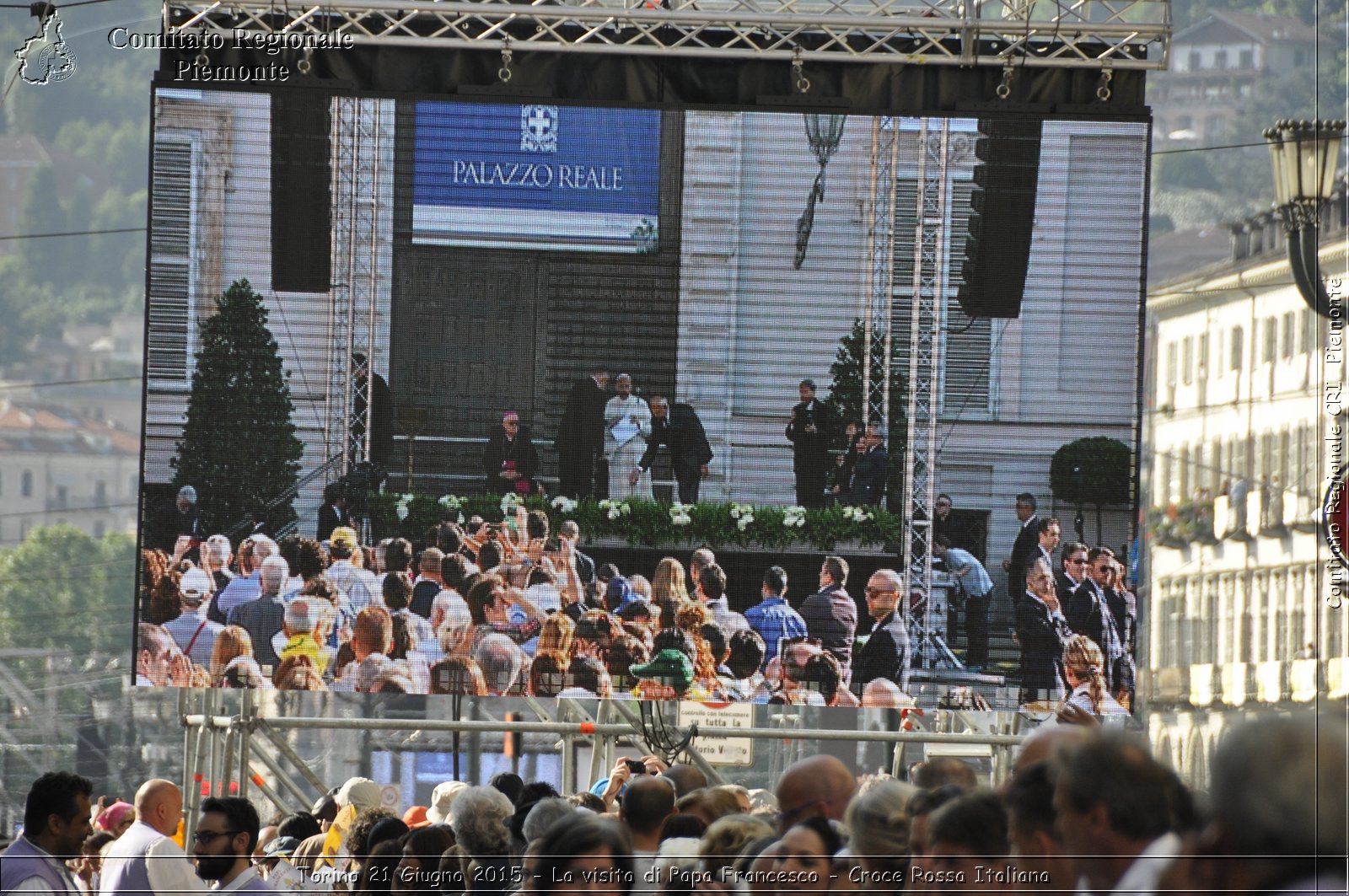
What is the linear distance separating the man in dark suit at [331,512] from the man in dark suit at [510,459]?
2.63 ft

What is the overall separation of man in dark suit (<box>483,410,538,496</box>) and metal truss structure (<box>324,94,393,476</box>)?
694 mm

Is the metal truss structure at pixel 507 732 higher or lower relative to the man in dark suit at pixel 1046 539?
lower

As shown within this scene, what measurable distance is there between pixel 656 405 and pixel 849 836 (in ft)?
18.2

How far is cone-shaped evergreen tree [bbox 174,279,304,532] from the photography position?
10.7m

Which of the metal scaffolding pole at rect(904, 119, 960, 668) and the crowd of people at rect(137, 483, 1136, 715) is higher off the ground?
the metal scaffolding pole at rect(904, 119, 960, 668)

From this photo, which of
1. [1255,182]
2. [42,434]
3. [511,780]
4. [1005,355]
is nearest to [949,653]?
[1005,355]

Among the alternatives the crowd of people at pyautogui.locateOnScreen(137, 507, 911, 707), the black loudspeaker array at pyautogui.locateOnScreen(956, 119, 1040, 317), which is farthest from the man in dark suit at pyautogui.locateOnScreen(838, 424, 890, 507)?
the black loudspeaker array at pyautogui.locateOnScreen(956, 119, 1040, 317)

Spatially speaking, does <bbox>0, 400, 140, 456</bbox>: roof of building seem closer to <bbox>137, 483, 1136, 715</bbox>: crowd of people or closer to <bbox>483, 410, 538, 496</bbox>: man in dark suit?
<bbox>137, 483, 1136, 715</bbox>: crowd of people

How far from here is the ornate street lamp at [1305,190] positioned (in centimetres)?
777

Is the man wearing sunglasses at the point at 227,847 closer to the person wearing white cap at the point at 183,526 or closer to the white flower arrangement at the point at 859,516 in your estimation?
the person wearing white cap at the point at 183,526

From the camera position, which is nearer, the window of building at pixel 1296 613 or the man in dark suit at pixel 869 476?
the man in dark suit at pixel 869 476

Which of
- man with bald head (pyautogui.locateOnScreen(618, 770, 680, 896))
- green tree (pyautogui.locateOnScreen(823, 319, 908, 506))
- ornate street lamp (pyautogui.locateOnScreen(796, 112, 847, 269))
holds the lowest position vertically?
man with bald head (pyautogui.locateOnScreen(618, 770, 680, 896))

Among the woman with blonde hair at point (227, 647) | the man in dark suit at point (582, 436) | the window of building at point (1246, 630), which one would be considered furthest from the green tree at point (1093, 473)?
the window of building at point (1246, 630)

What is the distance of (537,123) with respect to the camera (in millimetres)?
10703
